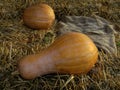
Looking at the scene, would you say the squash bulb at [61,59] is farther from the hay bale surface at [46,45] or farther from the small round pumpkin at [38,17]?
the small round pumpkin at [38,17]

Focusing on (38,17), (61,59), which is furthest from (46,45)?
(61,59)

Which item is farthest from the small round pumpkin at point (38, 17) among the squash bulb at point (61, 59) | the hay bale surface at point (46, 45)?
the squash bulb at point (61, 59)

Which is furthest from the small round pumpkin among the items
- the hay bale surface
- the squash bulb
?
the squash bulb

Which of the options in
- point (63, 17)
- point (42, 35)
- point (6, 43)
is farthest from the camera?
point (63, 17)

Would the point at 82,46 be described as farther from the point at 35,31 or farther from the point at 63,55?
the point at 35,31

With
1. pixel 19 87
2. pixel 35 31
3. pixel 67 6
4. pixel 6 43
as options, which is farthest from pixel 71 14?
pixel 19 87

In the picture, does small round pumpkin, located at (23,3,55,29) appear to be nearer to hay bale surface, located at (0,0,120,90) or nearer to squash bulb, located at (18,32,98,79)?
hay bale surface, located at (0,0,120,90)

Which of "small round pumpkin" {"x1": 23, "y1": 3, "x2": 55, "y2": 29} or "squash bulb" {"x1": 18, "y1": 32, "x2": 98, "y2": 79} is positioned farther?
"small round pumpkin" {"x1": 23, "y1": 3, "x2": 55, "y2": 29}
